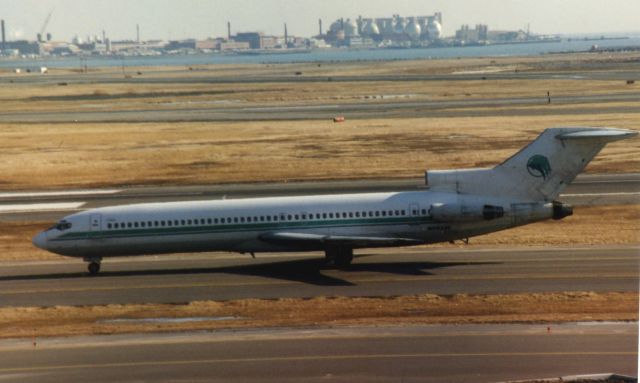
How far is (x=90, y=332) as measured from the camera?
36.0 m

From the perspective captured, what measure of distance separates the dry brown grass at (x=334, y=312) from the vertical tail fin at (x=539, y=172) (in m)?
7.91

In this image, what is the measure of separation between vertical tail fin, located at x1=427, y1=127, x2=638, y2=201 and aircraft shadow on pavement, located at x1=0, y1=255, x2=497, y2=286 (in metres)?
3.73

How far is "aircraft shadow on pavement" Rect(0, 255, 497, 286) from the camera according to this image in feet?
150

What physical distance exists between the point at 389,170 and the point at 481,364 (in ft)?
171

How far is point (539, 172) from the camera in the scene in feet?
154

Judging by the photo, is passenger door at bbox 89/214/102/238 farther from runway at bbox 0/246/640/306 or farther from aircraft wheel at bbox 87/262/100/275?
runway at bbox 0/246/640/306

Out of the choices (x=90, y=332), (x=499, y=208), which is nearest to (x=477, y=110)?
(x=499, y=208)

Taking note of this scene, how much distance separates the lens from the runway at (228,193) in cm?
6669

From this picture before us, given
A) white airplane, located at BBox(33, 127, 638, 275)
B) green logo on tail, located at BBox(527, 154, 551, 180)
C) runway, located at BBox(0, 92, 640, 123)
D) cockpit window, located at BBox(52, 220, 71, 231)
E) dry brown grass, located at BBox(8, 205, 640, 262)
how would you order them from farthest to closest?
runway, located at BBox(0, 92, 640, 123) < dry brown grass, located at BBox(8, 205, 640, 262) < cockpit window, located at BBox(52, 220, 71, 231) < green logo on tail, located at BBox(527, 154, 551, 180) < white airplane, located at BBox(33, 127, 638, 275)

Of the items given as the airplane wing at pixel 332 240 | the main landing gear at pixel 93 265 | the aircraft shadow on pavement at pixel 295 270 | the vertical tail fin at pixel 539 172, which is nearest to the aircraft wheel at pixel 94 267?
the main landing gear at pixel 93 265

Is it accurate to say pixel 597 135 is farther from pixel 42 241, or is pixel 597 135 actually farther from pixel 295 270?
pixel 42 241

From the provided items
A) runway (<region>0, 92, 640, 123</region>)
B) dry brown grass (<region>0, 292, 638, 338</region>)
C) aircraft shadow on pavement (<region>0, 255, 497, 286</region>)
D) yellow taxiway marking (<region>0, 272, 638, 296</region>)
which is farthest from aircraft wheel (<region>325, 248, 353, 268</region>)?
runway (<region>0, 92, 640, 123</region>)

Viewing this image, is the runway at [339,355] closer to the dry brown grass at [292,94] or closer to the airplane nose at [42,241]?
the airplane nose at [42,241]

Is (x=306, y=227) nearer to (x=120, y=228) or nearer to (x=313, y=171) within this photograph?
(x=120, y=228)
